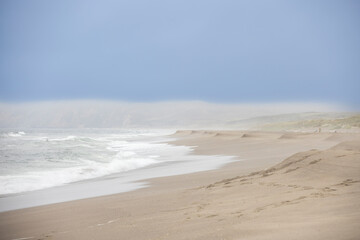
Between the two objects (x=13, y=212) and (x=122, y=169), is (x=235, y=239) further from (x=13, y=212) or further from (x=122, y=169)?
(x=122, y=169)

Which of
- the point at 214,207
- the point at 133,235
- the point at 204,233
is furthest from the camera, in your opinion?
the point at 214,207

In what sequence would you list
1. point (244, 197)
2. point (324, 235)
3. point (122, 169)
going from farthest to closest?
point (122, 169)
point (244, 197)
point (324, 235)

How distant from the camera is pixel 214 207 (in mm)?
5672

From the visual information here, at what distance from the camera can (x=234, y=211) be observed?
516 centimetres

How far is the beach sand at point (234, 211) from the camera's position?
400 centimetres

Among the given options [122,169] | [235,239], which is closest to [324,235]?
[235,239]

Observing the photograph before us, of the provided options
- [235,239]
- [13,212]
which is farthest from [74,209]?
[235,239]

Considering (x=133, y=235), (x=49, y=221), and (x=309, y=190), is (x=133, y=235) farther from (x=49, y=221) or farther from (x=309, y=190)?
(x=309, y=190)

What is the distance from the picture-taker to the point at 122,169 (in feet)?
48.5

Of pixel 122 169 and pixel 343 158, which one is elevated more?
pixel 343 158

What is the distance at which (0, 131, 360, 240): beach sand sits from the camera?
4.00 meters

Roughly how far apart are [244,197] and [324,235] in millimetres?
2674

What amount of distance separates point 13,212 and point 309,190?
18.7ft

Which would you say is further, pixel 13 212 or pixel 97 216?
pixel 13 212
